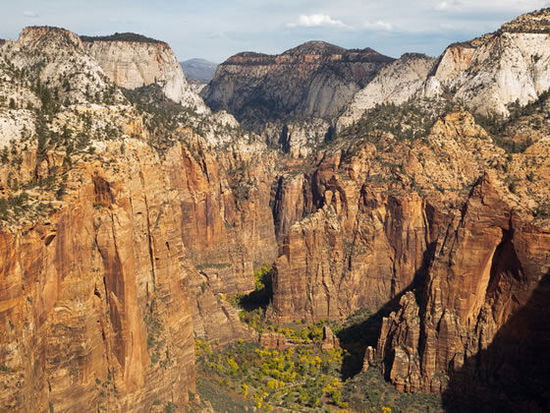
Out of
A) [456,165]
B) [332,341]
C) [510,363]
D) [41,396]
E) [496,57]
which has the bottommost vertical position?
[332,341]

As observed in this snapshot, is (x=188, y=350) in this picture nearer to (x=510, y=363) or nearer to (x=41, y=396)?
(x=41, y=396)

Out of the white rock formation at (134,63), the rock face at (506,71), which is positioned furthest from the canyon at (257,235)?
the white rock formation at (134,63)

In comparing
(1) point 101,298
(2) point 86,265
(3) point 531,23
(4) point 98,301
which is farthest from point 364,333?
(3) point 531,23

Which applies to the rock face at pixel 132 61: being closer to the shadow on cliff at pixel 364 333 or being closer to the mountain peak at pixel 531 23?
the mountain peak at pixel 531 23

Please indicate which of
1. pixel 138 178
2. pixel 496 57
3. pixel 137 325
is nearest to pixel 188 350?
pixel 137 325

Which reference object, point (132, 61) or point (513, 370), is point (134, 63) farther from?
point (513, 370)
